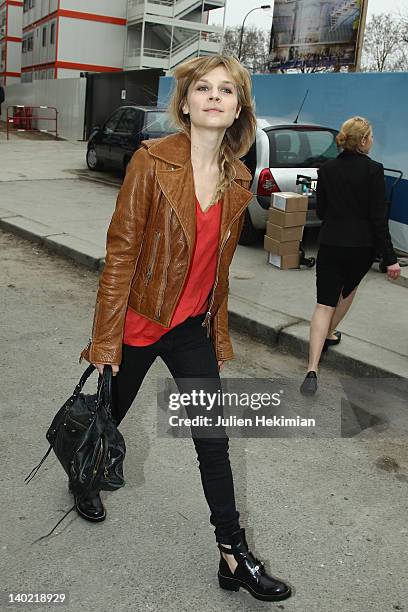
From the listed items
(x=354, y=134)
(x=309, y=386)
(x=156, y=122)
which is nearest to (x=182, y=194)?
(x=354, y=134)

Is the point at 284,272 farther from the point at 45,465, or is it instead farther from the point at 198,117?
the point at 198,117

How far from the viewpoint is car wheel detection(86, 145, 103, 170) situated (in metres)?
15.7

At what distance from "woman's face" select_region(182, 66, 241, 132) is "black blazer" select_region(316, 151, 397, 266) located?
214 cm

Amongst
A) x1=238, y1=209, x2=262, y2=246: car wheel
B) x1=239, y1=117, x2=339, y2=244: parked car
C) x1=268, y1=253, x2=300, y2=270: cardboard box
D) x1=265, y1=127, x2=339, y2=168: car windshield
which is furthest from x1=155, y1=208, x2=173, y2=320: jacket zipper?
x1=238, y1=209, x2=262, y2=246: car wheel

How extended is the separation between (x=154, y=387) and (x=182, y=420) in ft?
1.70

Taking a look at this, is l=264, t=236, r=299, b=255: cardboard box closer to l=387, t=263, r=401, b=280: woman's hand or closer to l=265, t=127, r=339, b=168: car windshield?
l=265, t=127, r=339, b=168: car windshield

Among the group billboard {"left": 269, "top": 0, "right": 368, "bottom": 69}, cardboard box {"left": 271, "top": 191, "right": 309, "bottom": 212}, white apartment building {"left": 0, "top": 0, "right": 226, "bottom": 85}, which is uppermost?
white apartment building {"left": 0, "top": 0, "right": 226, "bottom": 85}

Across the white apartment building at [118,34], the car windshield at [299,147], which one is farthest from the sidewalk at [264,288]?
the white apartment building at [118,34]

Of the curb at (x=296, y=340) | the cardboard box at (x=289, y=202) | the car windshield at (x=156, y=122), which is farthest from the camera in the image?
the car windshield at (x=156, y=122)

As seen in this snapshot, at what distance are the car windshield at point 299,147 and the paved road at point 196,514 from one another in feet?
14.9

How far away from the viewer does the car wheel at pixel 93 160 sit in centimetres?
1567

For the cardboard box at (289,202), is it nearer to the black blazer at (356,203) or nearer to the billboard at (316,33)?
the black blazer at (356,203)

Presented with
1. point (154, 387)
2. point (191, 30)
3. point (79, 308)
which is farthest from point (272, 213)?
point (191, 30)

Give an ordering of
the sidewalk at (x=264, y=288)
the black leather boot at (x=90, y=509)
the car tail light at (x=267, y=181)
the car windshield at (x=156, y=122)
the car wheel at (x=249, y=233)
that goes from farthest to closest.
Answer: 1. the car windshield at (x=156, y=122)
2. the car wheel at (x=249, y=233)
3. the car tail light at (x=267, y=181)
4. the sidewalk at (x=264, y=288)
5. the black leather boot at (x=90, y=509)
